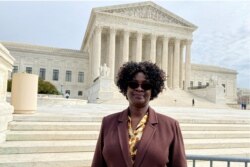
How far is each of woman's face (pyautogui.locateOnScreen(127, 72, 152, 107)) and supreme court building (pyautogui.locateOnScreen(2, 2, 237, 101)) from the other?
1925 inches

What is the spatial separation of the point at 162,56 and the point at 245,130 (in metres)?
49.6

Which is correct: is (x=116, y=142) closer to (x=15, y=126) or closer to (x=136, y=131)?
(x=136, y=131)

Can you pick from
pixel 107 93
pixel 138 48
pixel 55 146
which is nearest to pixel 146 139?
pixel 55 146

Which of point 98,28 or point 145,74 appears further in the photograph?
point 98,28

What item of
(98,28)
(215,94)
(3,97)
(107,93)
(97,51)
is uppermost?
(98,28)

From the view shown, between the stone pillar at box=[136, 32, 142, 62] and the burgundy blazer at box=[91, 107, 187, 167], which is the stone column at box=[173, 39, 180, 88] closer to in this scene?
the stone pillar at box=[136, 32, 142, 62]

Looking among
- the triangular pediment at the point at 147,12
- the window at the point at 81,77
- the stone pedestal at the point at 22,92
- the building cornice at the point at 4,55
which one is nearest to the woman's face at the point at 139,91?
the building cornice at the point at 4,55

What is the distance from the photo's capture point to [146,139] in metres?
2.26

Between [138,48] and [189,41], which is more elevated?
[189,41]

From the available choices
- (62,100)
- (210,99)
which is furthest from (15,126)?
(210,99)

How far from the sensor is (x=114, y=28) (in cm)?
5300

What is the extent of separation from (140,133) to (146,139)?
4.0 inches

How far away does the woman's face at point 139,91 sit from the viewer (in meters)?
2.50

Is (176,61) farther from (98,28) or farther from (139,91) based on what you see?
(139,91)
